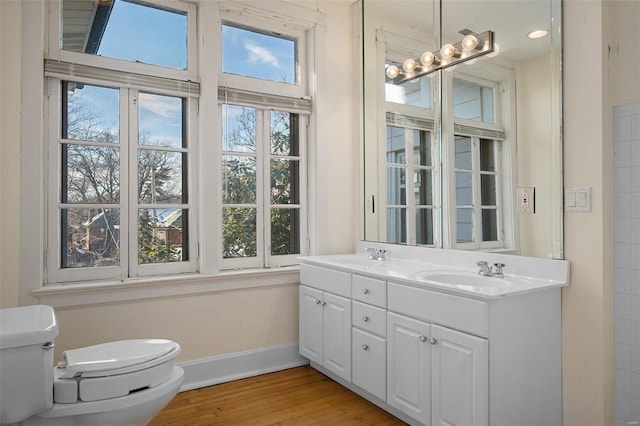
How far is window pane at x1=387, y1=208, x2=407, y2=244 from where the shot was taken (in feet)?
9.22

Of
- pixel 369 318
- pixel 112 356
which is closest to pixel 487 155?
pixel 369 318

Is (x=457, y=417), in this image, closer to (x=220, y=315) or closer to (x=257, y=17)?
(x=220, y=315)

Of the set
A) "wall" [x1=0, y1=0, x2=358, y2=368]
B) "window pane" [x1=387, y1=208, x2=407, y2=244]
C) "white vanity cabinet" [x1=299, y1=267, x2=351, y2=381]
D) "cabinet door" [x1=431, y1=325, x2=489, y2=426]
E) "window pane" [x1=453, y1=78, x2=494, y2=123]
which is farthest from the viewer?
"window pane" [x1=387, y1=208, x2=407, y2=244]

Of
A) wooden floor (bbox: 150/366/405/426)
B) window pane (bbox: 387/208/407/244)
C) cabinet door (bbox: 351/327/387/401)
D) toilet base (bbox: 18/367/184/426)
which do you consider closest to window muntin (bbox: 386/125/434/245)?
window pane (bbox: 387/208/407/244)

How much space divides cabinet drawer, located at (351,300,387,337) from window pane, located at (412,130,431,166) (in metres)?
0.99

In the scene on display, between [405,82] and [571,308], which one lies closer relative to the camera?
[571,308]

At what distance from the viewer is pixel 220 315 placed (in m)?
2.72

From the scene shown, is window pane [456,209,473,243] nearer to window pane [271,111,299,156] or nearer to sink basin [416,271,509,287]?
sink basin [416,271,509,287]

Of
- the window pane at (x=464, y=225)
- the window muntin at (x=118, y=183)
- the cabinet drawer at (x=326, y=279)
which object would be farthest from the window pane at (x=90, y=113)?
the window pane at (x=464, y=225)

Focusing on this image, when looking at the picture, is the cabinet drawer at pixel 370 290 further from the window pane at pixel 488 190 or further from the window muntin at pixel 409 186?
the window pane at pixel 488 190

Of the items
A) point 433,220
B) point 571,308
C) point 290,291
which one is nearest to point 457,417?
point 571,308

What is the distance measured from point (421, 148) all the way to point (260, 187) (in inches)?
44.1

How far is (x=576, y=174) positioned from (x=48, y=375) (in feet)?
7.56

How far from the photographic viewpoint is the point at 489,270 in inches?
81.7
